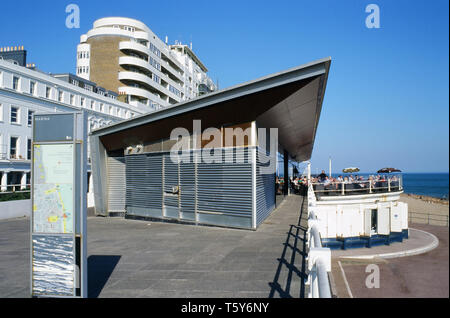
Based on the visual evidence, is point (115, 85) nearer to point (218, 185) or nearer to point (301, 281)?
point (218, 185)

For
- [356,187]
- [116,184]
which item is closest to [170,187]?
[116,184]

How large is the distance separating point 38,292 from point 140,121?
10750 millimetres

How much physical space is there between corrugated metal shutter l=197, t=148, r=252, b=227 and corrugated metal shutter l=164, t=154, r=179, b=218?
53.8 inches

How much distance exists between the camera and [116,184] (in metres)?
18.0

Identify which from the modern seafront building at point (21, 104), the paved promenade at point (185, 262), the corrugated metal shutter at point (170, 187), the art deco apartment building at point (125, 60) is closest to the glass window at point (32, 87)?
the modern seafront building at point (21, 104)

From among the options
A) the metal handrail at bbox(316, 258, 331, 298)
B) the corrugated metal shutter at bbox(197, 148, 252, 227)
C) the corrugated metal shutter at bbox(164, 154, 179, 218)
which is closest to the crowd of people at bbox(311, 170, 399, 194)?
the corrugated metal shutter at bbox(197, 148, 252, 227)

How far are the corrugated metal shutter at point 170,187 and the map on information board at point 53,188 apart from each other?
9.44 meters

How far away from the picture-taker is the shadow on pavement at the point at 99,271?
6.53 m

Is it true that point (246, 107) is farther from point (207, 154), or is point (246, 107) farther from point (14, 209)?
point (14, 209)

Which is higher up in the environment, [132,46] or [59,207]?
[132,46]

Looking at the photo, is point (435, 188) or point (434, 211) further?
point (435, 188)

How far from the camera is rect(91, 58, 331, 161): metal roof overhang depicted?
11.8m

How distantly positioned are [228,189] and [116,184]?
23.7 ft

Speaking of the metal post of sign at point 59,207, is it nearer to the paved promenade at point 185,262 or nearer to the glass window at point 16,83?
the paved promenade at point 185,262
